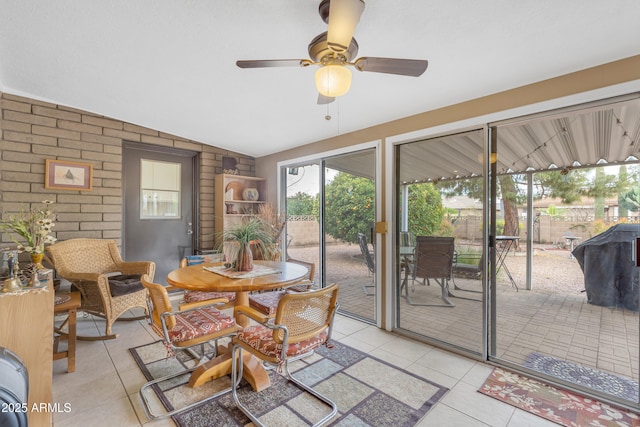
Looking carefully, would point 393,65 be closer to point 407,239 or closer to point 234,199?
point 407,239

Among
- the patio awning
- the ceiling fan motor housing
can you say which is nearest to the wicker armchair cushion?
the ceiling fan motor housing

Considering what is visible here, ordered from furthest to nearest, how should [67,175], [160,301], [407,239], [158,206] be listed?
[158,206], [67,175], [407,239], [160,301]

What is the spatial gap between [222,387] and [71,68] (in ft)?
9.70

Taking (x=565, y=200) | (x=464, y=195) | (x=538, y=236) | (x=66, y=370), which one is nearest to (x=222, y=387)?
(x=66, y=370)

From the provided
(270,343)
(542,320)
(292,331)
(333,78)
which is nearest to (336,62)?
(333,78)

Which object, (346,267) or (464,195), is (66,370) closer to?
(346,267)

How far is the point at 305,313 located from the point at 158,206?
349 cm

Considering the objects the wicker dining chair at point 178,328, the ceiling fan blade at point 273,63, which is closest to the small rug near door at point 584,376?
the wicker dining chair at point 178,328

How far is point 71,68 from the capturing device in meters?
2.65

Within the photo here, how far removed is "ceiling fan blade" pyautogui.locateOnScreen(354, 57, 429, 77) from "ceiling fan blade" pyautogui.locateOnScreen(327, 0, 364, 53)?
15 cm

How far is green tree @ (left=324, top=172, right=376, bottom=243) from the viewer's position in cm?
356

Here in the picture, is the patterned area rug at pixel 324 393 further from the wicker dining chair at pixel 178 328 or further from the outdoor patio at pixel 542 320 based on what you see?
the outdoor patio at pixel 542 320

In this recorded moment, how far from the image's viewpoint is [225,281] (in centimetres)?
212

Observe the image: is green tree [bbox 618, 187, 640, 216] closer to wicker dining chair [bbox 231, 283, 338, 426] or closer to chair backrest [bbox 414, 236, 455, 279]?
chair backrest [bbox 414, 236, 455, 279]
